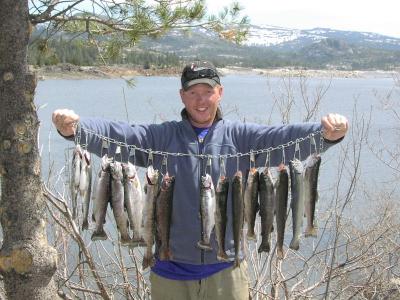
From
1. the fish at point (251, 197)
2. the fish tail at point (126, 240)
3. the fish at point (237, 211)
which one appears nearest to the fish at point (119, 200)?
the fish tail at point (126, 240)

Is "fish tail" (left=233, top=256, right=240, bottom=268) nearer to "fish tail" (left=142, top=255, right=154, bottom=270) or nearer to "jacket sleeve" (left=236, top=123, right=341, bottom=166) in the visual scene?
"fish tail" (left=142, top=255, right=154, bottom=270)

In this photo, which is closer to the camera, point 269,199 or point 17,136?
point 17,136

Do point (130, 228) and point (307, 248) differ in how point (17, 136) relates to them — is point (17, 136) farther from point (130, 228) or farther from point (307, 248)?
point (307, 248)

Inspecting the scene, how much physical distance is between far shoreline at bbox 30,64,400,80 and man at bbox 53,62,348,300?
852 mm

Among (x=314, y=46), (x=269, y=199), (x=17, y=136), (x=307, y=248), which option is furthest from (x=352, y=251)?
(x=314, y=46)

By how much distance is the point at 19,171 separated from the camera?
11.1 feet

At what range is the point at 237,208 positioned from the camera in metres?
3.63

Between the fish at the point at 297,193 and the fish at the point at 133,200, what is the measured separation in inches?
42.2

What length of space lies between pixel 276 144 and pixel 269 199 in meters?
0.40

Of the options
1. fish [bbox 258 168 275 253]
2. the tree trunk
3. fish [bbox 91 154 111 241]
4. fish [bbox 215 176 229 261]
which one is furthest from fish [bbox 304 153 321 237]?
the tree trunk

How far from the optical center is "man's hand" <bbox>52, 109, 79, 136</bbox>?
136 inches

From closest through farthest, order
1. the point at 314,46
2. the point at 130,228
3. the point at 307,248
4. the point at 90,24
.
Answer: the point at 130,228 → the point at 90,24 → the point at 307,248 → the point at 314,46

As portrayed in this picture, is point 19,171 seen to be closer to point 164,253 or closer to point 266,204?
point 164,253

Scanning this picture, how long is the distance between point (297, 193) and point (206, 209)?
2.21 ft
